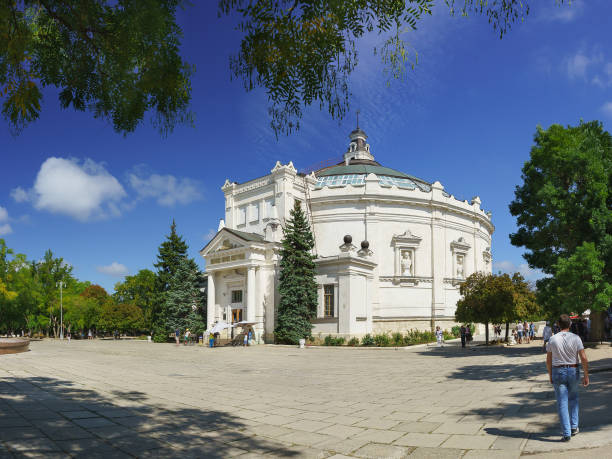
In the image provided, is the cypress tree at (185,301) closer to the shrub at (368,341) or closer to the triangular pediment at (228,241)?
the triangular pediment at (228,241)

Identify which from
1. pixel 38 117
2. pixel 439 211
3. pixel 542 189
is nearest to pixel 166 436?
pixel 38 117

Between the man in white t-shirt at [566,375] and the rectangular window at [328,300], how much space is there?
1061 inches

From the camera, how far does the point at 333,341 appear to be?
1241 inches

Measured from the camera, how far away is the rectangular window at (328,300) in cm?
3341

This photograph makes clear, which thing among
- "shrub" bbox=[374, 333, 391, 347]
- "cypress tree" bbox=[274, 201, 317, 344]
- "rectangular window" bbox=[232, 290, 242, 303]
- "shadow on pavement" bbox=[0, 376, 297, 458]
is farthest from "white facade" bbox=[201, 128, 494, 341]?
"shadow on pavement" bbox=[0, 376, 297, 458]

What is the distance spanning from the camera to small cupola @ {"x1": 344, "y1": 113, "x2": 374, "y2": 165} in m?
56.7

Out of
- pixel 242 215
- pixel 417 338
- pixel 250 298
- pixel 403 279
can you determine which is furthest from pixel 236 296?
pixel 417 338

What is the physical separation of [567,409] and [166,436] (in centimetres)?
593

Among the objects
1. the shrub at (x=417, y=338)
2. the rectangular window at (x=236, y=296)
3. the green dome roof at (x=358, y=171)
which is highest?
the green dome roof at (x=358, y=171)

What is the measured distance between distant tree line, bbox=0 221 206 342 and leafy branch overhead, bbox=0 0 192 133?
36.4 meters

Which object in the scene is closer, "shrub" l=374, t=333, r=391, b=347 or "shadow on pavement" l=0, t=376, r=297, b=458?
"shadow on pavement" l=0, t=376, r=297, b=458

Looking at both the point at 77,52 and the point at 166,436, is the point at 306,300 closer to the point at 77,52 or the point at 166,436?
the point at 166,436

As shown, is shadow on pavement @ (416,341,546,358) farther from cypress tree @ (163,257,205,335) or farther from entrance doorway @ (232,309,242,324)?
cypress tree @ (163,257,205,335)

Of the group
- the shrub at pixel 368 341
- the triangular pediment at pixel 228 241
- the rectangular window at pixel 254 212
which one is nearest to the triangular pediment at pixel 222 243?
the triangular pediment at pixel 228 241
